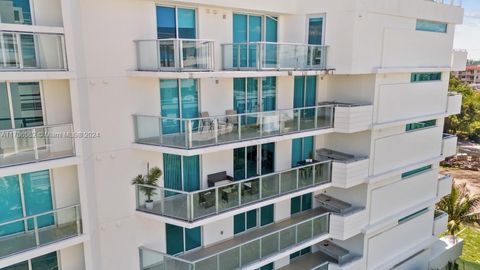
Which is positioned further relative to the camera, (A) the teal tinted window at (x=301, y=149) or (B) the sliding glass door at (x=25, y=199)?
(A) the teal tinted window at (x=301, y=149)

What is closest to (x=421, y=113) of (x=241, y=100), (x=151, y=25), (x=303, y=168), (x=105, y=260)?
(x=303, y=168)

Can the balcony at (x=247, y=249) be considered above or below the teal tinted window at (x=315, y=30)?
below

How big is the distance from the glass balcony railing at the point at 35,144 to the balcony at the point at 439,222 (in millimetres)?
19175

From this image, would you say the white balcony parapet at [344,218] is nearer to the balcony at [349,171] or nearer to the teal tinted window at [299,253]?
the balcony at [349,171]

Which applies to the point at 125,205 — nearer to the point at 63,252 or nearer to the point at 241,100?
the point at 63,252

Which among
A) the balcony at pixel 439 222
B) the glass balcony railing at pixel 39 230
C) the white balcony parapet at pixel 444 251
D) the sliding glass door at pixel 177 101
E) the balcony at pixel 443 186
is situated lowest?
the white balcony parapet at pixel 444 251

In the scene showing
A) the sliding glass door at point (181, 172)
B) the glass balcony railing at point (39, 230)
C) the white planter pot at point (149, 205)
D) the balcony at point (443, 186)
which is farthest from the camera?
the balcony at point (443, 186)

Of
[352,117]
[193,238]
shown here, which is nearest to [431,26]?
[352,117]

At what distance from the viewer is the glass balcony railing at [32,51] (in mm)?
9125

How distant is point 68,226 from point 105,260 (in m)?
1.61

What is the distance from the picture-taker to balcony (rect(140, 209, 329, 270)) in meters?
12.0

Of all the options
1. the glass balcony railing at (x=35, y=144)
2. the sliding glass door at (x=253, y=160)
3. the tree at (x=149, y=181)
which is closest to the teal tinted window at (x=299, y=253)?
the sliding glass door at (x=253, y=160)

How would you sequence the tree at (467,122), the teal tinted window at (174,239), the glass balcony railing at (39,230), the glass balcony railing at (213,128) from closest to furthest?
1. the glass balcony railing at (39,230)
2. the glass balcony railing at (213,128)
3. the teal tinted window at (174,239)
4. the tree at (467,122)

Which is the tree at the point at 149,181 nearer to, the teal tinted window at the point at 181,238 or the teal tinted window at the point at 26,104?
the teal tinted window at the point at 181,238
